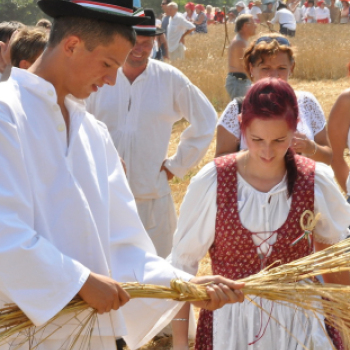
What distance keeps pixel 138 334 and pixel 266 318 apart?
1.87 feet

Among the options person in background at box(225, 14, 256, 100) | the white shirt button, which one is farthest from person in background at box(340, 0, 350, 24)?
the white shirt button

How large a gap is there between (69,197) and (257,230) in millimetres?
953

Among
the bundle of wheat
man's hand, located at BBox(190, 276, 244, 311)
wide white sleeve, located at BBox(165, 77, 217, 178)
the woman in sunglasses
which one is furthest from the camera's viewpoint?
wide white sleeve, located at BBox(165, 77, 217, 178)

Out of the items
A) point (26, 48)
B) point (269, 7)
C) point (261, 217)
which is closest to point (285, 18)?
point (269, 7)

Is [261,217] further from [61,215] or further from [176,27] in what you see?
[176,27]

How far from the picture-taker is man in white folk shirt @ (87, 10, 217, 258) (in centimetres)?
512

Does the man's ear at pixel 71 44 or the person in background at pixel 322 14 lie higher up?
the man's ear at pixel 71 44

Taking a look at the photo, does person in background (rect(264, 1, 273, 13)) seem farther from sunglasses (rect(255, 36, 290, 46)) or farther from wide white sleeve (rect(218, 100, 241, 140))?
wide white sleeve (rect(218, 100, 241, 140))

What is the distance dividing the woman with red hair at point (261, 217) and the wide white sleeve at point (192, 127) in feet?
6.48

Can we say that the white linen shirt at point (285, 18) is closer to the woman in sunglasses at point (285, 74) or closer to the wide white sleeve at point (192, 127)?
the wide white sleeve at point (192, 127)

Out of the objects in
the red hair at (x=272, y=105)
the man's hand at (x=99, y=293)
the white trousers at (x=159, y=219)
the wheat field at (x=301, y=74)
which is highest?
the red hair at (x=272, y=105)

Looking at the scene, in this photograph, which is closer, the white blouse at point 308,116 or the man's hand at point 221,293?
the man's hand at point 221,293

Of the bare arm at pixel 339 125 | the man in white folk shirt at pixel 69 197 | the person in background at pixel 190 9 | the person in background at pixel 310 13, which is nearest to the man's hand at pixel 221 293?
the man in white folk shirt at pixel 69 197

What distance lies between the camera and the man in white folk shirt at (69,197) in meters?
2.45
